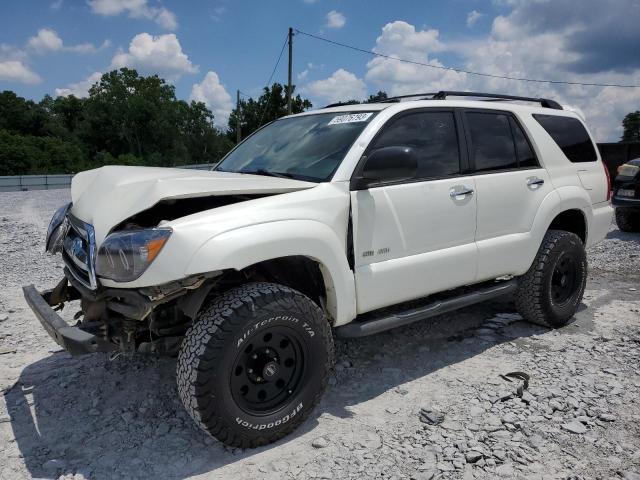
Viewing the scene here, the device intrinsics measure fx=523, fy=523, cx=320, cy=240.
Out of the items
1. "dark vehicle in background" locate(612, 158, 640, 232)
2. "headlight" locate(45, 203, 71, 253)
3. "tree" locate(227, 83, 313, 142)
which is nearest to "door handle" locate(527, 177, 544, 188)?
"headlight" locate(45, 203, 71, 253)

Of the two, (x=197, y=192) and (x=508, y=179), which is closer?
(x=197, y=192)

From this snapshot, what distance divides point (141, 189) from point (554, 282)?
11.8 ft

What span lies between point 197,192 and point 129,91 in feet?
205

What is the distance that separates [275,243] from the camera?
2713 millimetres

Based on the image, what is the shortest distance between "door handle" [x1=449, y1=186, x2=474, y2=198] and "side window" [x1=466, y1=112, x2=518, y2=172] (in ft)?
0.87

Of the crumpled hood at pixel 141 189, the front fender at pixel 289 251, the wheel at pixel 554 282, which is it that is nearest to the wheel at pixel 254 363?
the front fender at pixel 289 251

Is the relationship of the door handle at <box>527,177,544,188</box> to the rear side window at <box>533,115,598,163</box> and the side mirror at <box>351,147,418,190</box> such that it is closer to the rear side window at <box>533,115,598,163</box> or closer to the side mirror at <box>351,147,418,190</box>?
the rear side window at <box>533,115,598,163</box>

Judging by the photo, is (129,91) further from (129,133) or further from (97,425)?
(97,425)

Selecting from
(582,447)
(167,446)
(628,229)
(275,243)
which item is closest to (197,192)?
(275,243)

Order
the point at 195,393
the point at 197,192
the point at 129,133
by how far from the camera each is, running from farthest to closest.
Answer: the point at 129,133 → the point at 197,192 → the point at 195,393

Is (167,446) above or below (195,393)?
below

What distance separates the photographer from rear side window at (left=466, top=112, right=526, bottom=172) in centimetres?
394

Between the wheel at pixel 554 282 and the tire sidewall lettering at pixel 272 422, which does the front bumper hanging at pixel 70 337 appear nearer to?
the tire sidewall lettering at pixel 272 422

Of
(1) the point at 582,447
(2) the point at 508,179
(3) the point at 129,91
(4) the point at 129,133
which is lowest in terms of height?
(1) the point at 582,447
